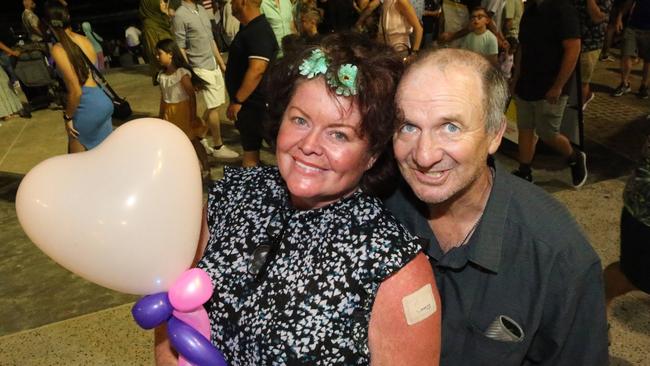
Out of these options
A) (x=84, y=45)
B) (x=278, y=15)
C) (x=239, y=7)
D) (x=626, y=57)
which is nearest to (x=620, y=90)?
(x=626, y=57)

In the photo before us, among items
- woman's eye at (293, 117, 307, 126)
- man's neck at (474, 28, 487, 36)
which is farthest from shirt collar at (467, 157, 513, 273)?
man's neck at (474, 28, 487, 36)

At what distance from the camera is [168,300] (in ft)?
4.80

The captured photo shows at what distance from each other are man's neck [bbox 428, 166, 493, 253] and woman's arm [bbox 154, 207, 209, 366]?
719 millimetres

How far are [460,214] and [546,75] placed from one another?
9.47 feet

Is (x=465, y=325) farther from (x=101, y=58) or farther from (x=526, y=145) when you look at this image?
(x=101, y=58)

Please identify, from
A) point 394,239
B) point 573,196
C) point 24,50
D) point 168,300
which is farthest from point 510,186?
point 24,50

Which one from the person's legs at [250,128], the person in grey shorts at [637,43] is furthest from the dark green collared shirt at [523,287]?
the person in grey shorts at [637,43]

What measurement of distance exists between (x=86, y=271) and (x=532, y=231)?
1194 mm

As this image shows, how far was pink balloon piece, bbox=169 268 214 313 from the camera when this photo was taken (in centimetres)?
139

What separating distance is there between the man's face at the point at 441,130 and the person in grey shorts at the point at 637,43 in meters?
5.59

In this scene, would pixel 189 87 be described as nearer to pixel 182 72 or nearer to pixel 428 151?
pixel 182 72

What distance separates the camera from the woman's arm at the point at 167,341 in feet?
5.39

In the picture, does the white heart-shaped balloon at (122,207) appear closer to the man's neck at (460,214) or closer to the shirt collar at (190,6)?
the man's neck at (460,214)

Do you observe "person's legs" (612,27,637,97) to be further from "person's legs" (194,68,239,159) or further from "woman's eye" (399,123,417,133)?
"woman's eye" (399,123,417,133)
